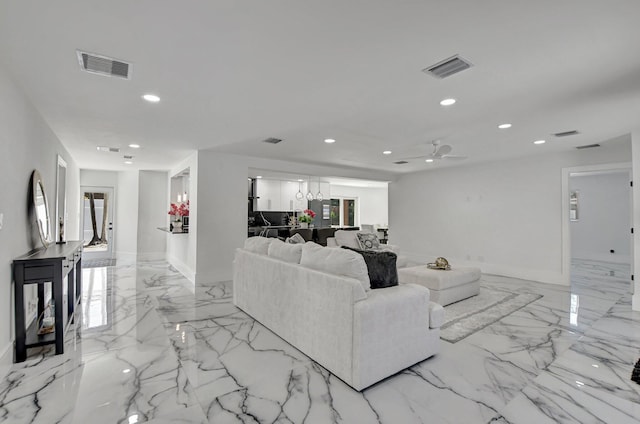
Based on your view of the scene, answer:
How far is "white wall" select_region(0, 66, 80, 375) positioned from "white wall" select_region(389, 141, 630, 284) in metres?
7.80

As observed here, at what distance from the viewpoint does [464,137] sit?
4785mm

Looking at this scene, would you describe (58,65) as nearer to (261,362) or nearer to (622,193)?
(261,362)

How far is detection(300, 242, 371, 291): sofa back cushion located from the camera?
2521 millimetres

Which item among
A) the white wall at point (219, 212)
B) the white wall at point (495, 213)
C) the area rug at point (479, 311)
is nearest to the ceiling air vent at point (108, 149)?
the white wall at point (219, 212)

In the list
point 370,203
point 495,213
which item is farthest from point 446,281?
point 370,203

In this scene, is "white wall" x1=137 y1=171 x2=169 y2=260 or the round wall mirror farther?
"white wall" x1=137 y1=171 x2=169 y2=260

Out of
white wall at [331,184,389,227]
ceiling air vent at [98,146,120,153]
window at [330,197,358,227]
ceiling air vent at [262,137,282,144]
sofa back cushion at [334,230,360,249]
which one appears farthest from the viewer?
white wall at [331,184,389,227]

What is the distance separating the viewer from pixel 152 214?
28.7ft

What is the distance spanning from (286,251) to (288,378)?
125 cm

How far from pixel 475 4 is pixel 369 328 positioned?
2134 millimetres

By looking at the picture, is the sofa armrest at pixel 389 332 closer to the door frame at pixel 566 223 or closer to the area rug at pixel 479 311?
the area rug at pixel 479 311

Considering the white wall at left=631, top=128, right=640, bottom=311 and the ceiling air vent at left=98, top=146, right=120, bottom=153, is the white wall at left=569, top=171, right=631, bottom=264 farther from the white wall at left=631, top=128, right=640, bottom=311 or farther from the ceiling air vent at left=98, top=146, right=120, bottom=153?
the ceiling air vent at left=98, top=146, right=120, bottom=153

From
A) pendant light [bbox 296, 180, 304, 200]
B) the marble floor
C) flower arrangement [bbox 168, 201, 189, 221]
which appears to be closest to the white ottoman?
the marble floor

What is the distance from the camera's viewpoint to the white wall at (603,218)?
26.3 feet
